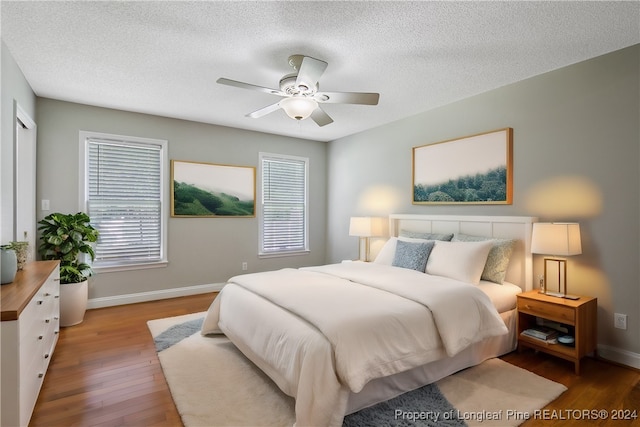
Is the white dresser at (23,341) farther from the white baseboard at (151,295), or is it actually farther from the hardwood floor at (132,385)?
the white baseboard at (151,295)

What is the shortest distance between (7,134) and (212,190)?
246 centimetres

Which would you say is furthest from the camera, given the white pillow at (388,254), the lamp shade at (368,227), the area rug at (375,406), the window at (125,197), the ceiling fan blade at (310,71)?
the lamp shade at (368,227)

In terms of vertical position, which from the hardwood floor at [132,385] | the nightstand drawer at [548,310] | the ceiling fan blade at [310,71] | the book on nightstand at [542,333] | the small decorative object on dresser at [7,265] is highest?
the ceiling fan blade at [310,71]

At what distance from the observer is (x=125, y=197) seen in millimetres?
4352

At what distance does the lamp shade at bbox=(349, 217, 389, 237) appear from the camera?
4633mm

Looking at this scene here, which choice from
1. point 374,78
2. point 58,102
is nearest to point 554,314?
point 374,78

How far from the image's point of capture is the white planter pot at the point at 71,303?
3.53 m

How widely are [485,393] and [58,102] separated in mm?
5122

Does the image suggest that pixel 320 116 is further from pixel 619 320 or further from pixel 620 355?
pixel 620 355

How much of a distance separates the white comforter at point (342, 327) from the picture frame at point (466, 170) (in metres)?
1.24

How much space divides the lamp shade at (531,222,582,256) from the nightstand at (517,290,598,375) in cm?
39

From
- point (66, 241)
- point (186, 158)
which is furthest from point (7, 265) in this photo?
point (186, 158)

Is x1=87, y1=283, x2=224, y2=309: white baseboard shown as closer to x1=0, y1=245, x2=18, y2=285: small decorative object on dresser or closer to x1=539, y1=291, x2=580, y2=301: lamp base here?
x1=0, y1=245, x2=18, y2=285: small decorative object on dresser

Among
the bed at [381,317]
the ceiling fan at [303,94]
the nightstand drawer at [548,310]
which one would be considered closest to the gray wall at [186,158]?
the bed at [381,317]
